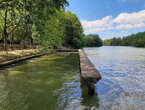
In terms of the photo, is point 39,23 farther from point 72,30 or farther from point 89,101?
point 72,30

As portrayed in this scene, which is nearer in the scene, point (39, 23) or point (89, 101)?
point (89, 101)

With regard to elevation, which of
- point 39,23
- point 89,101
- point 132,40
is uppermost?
point 132,40

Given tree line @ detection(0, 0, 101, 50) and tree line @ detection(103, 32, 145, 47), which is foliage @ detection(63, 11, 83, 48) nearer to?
tree line @ detection(0, 0, 101, 50)

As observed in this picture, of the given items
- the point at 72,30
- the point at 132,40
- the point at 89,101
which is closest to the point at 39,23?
the point at 89,101

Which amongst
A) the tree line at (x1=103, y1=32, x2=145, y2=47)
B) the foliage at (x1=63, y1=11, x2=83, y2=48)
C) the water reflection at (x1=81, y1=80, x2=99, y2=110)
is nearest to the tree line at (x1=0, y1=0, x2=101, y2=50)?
the foliage at (x1=63, y1=11, x2=83, y2=48)

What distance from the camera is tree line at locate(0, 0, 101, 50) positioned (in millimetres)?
6090

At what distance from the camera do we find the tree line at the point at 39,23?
609 centimetres

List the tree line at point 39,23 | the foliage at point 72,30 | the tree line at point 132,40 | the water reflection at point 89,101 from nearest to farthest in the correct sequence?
the water reflection at point 89,101
the tree line at point 39,23
the foliage at point 72,30
the tree line at point 132,40

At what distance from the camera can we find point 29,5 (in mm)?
6059

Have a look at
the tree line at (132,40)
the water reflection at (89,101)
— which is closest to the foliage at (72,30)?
the water reflection at (89,101)

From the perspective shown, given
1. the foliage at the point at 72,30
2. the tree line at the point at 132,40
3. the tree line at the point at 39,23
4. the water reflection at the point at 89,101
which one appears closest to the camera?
the water reflection at the point at 89,101

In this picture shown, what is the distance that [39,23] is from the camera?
1038 cm

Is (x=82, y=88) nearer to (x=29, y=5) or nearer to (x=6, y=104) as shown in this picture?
(x=6, y=104)

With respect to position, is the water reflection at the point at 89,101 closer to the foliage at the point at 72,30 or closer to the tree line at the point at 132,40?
the foliage at the point at 72,30
